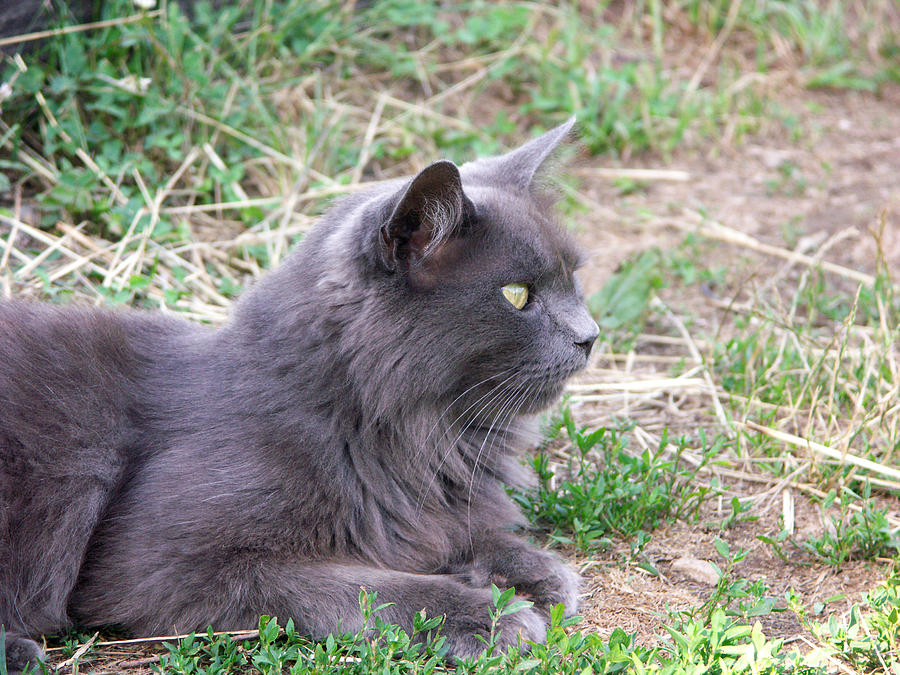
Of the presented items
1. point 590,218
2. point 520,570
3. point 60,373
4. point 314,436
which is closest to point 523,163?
point 314,436

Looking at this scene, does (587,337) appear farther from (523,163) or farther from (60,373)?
(60,373)

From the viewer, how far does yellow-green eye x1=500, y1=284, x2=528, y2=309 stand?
2.42 meters

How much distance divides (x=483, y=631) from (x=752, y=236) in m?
3.17

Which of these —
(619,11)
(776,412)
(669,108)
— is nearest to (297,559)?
(776,412)

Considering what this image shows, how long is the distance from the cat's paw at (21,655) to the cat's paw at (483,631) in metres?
0.97

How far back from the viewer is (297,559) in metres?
2.34

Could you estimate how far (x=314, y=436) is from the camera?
239 cm

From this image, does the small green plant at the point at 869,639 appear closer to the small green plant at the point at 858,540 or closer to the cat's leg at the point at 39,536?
the small green plant at the point at 858,540

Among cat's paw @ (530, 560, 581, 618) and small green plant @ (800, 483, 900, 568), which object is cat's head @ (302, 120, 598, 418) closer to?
cat's paw @ (530, 560, 581, 618)

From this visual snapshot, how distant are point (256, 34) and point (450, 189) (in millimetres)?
2835

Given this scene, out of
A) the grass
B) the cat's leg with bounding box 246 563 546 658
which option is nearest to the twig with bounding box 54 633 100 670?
the grass

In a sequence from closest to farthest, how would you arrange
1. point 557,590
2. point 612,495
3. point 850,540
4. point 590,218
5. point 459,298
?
point 459,298 → point 557,590 → point 850,540 → point 612,495 → point 590,218

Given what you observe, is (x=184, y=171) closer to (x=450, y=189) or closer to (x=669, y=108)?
(x=450, y=189)

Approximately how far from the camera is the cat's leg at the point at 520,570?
96.7 inches
